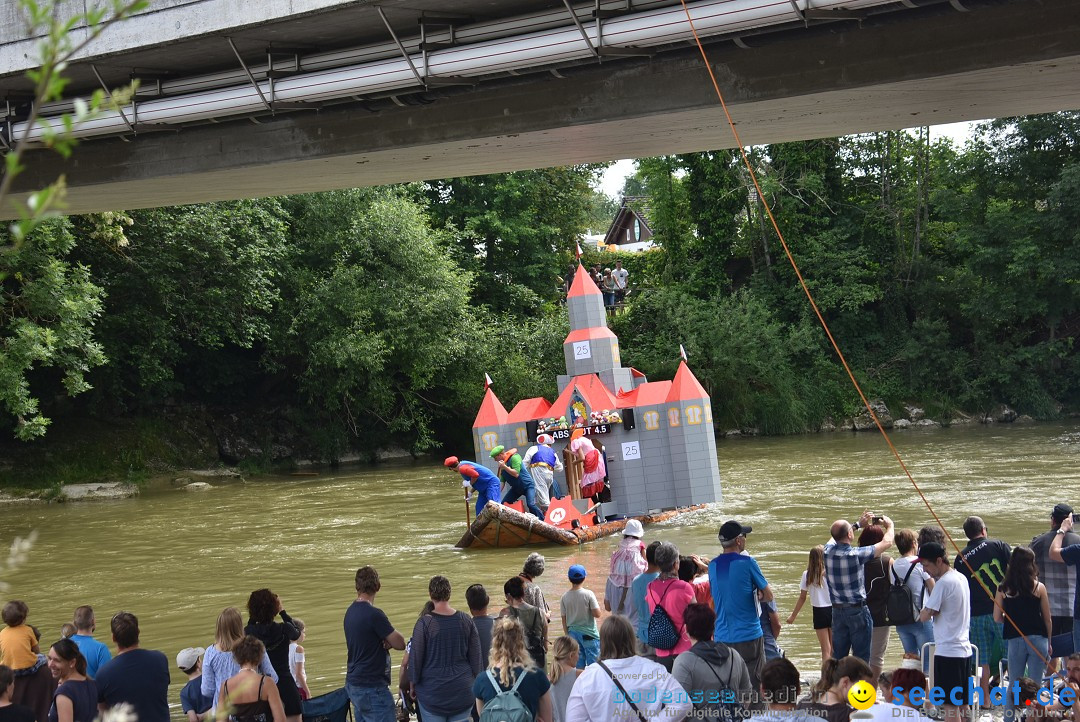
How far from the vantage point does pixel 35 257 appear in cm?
2742

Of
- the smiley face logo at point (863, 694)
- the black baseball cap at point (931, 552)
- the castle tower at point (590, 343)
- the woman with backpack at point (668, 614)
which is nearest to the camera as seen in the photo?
the smiley face logo at point (863, 694)

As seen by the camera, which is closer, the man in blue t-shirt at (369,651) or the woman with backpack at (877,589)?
the man in blue t-shirt at (369,651)

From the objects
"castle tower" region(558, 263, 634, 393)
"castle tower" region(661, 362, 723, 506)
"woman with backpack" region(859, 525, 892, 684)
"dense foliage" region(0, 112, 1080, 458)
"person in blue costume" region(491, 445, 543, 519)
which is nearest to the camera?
"woman with backpack" region(859, 525, 892, 684)

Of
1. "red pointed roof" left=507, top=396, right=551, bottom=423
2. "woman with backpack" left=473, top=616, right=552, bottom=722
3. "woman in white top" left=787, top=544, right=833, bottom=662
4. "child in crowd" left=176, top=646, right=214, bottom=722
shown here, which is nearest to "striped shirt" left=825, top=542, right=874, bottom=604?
"woman in white top" left=787, top=544, right=833, bottom=662

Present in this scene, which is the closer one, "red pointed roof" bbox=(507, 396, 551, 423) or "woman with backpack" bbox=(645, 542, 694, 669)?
"woman with backpack" bbox=(645, 542, 694, 669)

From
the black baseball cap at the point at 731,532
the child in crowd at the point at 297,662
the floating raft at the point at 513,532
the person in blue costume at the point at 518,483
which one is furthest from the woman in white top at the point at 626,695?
the person in blue costume at the point at 518,483

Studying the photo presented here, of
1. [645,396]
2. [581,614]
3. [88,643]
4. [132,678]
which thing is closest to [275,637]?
[132,678]

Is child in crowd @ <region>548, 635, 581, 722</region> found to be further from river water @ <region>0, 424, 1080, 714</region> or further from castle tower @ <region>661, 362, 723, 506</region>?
castle tower @ <region>661, 362, 723, 506</region>

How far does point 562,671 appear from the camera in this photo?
21.4ft

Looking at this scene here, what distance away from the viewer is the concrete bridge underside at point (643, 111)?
8883mm

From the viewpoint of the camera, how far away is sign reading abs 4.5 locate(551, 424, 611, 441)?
2142cm

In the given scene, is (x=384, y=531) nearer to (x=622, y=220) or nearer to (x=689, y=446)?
(x=689, y=446)

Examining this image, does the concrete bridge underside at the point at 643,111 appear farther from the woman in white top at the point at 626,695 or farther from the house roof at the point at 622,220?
the house roof at the point at 622,220

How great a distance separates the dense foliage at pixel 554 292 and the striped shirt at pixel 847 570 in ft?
76.5
